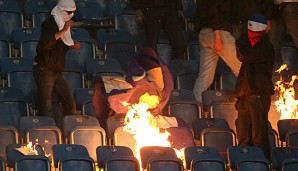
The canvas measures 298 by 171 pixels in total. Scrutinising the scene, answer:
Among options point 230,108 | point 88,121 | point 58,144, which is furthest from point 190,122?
point 58,144

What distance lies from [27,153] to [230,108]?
3.16 m

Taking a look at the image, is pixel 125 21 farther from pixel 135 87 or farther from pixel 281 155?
pixel 281 155

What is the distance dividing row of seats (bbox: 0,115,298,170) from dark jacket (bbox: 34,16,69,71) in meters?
0.86

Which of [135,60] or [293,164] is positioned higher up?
[135,60]

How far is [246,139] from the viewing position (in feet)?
47.2

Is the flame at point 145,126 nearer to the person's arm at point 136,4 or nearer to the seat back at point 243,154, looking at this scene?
the seat back at point 243,154

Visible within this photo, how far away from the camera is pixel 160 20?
1656 cm

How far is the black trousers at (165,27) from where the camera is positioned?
16.5 metres

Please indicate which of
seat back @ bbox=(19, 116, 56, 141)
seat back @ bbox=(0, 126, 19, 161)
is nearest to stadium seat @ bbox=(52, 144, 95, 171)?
seat back @ bbox=(0, 126, 19, 161)

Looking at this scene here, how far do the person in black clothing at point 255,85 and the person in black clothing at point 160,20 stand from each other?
228 cm

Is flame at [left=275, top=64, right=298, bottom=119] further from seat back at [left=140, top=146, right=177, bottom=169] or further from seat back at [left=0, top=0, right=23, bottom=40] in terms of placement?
seat back at [left=0, top=0, right=23, bottom=40]

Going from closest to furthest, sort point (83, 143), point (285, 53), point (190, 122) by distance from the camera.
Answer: point (83, 143)
point (190, 122)
point (285, 53)

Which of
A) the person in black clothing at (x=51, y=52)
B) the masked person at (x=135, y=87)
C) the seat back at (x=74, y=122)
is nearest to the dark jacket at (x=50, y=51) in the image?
the person in black clothing at (x=51, y=52)

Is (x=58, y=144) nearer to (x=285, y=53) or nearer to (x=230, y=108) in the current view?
(x=230, y=108)
